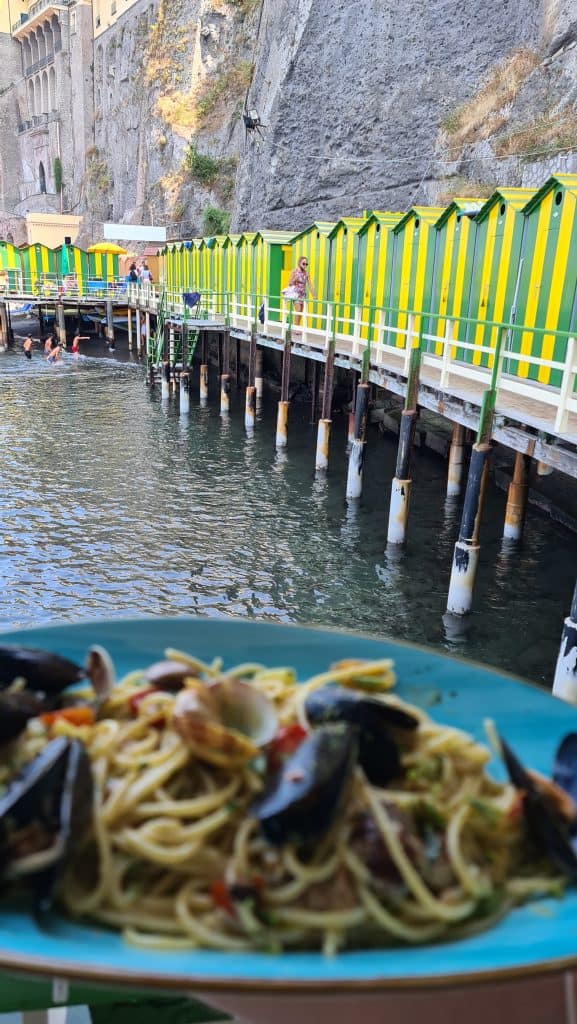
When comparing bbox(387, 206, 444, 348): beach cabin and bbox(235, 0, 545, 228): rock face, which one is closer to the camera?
bbox(387, 206, 444, 348): beach cabin

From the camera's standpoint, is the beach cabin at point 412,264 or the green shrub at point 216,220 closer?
the beach cabin at point 412,264

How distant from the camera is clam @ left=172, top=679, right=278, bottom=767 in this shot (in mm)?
2291

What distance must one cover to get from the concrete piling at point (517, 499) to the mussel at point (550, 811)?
989 centimetres

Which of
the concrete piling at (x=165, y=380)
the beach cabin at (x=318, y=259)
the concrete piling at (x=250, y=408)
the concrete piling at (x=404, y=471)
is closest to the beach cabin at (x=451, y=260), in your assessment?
the concrete piling at (x=404, y=471)

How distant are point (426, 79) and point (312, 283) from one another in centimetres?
1902

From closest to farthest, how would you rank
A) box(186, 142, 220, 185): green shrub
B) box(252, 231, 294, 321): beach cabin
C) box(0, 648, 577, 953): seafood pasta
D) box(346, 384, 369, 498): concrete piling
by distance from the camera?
box(0, 648, 577, 953): seafood pasta → box(346, 384, 369, 498): concrete piling → box(252, 231, 294, 321): beach cabin → box(186, 142, 220, 185): green shrub

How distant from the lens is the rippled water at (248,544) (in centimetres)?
1179

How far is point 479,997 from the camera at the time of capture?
6.44 feet

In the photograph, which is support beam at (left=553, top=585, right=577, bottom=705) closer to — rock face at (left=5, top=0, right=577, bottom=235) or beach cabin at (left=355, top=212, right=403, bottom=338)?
beach cabin at (left=355, top=212, right=403, bottom=338)

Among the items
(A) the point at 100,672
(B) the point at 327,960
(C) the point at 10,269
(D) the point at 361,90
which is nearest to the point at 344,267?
(A) the point at 100,672

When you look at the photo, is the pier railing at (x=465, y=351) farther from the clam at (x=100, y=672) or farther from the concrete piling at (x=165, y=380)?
the clam at (x=100, y=672)

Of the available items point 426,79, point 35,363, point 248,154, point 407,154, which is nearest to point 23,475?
point 35,363

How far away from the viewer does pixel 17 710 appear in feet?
8.25

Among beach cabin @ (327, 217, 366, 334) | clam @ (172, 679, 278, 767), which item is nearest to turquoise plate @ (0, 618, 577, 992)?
clam @ (172, 679, 278, 767)
